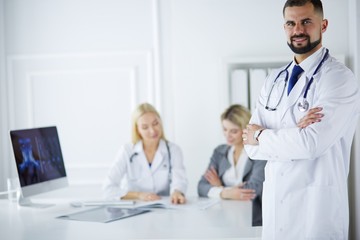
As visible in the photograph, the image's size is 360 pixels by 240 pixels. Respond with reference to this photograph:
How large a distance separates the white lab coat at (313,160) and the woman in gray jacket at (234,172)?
37.1 inches

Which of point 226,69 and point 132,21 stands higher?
point 132,21

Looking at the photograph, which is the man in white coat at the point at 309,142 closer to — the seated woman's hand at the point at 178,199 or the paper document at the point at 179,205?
the paper document at the point at 179,205

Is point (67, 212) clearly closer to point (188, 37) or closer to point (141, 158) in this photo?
point (141, 158)

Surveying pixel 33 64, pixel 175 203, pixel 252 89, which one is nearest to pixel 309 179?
pixel 175 203

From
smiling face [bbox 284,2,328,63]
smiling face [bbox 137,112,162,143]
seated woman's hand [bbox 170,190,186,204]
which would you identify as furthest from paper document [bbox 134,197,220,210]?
smiling face [bbox 284,2,328,63]

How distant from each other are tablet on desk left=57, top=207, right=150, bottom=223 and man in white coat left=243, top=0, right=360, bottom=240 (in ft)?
2.62

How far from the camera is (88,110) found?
4230 mm

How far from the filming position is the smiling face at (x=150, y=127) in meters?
3.24

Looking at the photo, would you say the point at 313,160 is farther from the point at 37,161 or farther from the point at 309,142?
the point at 37,161

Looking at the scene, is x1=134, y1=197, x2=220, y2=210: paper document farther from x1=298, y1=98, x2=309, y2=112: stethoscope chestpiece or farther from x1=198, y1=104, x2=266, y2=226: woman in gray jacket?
x1=298, y1=98, x2=309, y2=112: stethoscope chestpiece

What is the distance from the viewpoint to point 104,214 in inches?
101

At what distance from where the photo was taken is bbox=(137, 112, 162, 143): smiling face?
10.6 ft

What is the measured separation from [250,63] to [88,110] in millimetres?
1402

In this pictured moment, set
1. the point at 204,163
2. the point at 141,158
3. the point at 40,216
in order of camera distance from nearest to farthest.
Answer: the point at 40,216
the point at 141,158
the point at 204,163
